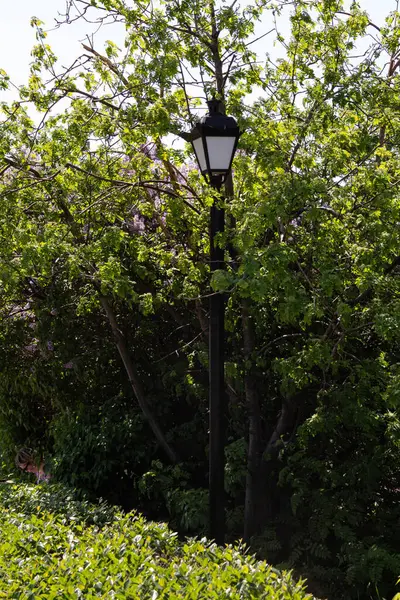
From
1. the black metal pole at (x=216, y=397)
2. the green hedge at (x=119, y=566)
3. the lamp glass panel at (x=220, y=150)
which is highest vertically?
the lamp glass panel at (x=220, y=150)

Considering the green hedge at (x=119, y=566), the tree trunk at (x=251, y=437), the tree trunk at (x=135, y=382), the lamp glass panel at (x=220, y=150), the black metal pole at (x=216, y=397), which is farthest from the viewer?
the tree trunk at (x=135, y=382)

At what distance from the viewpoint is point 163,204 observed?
7.69m

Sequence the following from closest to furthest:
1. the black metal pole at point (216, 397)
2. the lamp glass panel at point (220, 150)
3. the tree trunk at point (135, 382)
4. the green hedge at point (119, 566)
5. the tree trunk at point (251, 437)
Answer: the green hedge at point (119, 566), the lamp glass panel at point (220, 150), the black metal pole at point (216, 397), the tree trunk at point (251, 437), the tree trunk at point (135, 382)

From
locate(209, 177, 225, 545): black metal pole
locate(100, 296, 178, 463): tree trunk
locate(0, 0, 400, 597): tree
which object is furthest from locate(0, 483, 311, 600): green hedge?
locate(100, 296, 178, 463): tree trunk

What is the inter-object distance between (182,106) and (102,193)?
3.84 feet

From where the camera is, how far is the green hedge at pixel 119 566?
11.9 ft

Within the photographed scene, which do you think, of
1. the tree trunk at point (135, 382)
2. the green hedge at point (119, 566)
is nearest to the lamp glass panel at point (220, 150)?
the green hedge at point (119, 566)

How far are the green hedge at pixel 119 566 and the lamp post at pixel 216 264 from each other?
761mm

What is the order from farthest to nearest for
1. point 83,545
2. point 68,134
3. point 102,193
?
1. point 102,193
2. point 68,134
3. point 83,545

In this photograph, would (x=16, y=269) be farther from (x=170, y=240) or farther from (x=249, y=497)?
(x=249, y=497)

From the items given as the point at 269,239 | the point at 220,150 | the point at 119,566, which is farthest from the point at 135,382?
the point at 119,566

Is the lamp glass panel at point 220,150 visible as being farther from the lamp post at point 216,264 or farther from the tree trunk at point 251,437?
the tree trunk at point 251,437

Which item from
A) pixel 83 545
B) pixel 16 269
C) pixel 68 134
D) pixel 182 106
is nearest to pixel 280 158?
pixel 182 106

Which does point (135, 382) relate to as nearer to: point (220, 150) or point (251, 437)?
point (251, 437)
